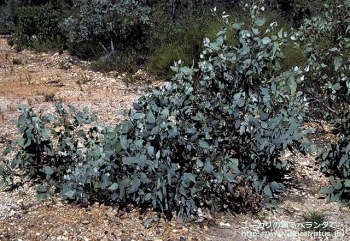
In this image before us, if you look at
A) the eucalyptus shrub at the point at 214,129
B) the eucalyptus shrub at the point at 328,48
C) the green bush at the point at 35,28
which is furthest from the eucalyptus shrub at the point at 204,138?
the green bush at the point at 35,28

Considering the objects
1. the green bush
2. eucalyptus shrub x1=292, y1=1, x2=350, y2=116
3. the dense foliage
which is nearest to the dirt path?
the dense foliage

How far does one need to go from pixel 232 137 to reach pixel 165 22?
6374 mm

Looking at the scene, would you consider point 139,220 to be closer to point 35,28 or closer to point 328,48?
point 328,48

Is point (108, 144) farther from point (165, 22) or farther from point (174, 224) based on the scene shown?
point (165, 22)

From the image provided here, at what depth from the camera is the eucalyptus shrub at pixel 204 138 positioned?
3.15 meters

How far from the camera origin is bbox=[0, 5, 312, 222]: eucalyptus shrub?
315cm

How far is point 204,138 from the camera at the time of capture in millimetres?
3334

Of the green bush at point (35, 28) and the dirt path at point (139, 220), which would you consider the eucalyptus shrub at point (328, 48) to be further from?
the green bush at point (35, 28)

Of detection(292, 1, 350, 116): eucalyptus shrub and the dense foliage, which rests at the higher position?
detection(292, 1, 350, 116): eucalyptus shrub

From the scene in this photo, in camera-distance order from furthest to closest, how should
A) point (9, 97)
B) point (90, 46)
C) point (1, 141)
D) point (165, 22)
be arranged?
1. point (165, 22)
2. point (90, 46)
3. point (9, 97)
4. point (1, 141)

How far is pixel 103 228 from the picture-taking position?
3.29 metres

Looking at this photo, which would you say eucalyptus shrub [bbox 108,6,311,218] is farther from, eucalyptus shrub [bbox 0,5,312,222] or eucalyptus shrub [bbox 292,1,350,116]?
eucalyptus shrub [bbox 292,1,350,116]

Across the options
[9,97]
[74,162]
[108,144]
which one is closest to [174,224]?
[108,144]

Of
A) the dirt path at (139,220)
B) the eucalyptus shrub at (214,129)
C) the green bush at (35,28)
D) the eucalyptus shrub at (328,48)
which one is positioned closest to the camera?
the eucalyptus shrub at (214,129)
